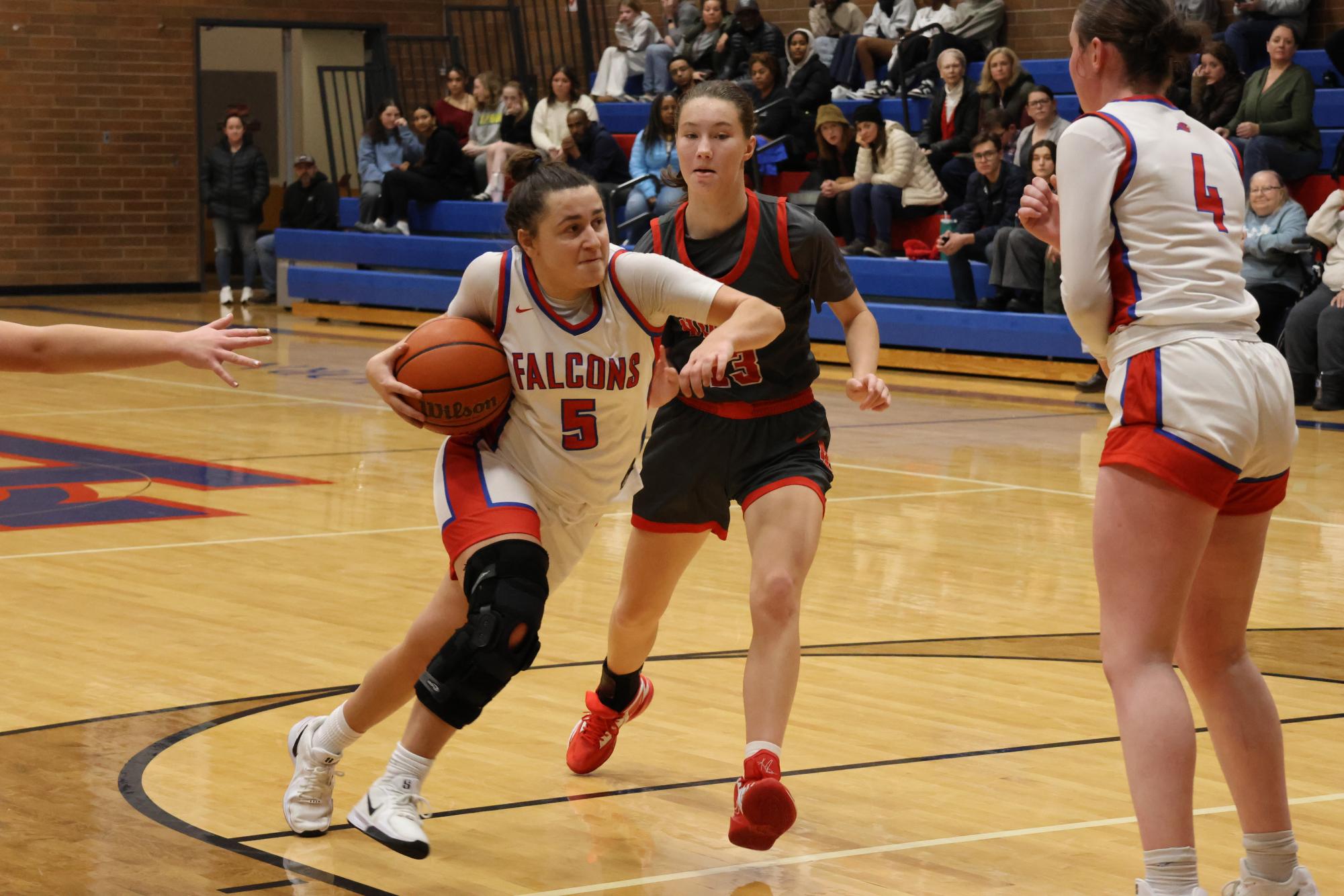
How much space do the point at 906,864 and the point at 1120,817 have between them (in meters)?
0.57

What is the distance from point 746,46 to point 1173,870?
1399 cm

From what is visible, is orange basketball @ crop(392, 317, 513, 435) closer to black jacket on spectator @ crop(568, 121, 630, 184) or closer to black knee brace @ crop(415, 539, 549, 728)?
black knee brace @ crop(415, 539, 549, 728)

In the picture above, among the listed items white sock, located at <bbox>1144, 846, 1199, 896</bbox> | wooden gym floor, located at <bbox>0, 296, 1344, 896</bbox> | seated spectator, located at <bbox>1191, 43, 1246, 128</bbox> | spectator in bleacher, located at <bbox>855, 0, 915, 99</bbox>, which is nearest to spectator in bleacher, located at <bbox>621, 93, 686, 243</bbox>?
spectator in bleacher, located at <bbox>855, 0, 915, 99</bbox>

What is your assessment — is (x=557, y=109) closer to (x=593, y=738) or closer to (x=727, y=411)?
(x=727, y=411)

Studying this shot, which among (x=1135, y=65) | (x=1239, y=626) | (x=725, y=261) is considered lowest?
(x=1239, y=626)

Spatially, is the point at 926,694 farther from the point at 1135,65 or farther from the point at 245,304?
the point at 245,304

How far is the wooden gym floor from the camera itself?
3469 millimetres

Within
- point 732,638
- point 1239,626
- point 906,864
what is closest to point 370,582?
point 732,638

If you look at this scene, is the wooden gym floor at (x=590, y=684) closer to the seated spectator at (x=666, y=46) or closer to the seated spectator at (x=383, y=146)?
the seated spectator at (x=666, y=46)

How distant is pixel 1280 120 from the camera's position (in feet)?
39.1

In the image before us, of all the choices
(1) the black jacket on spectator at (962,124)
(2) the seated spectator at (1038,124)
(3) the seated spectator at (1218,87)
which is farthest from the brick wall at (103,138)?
(3) the seated spectator at (1218,87)

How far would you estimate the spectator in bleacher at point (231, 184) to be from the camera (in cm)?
1872

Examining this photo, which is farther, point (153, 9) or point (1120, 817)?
point (153, 9)

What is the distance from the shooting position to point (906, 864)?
3457 millimetres
